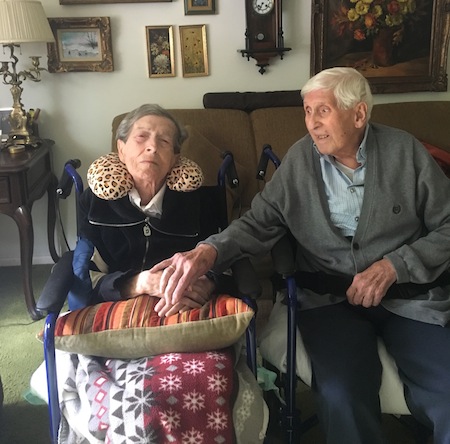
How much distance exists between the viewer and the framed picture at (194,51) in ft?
8.84

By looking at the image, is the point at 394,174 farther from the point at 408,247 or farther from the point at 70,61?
the point at 70,61

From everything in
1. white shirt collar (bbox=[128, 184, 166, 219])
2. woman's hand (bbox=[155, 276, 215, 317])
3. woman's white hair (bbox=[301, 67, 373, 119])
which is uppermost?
woman's white hair (bbox=[301, 67, 373, 119])

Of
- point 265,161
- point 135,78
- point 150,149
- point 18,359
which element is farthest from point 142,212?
point 135,78

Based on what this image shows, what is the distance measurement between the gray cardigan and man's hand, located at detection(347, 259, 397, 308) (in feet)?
0.09

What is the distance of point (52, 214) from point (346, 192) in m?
1.75

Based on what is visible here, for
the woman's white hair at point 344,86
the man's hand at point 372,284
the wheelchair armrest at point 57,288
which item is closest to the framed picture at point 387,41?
the woman's white hair at point 344,86

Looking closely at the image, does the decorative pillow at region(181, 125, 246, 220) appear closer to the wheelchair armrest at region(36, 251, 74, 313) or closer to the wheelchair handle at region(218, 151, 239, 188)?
the wheelchair handle at region(218, 151, 239, 188)

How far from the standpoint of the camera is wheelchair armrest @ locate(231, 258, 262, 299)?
1431 mm

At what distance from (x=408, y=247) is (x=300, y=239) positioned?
1.03 feet

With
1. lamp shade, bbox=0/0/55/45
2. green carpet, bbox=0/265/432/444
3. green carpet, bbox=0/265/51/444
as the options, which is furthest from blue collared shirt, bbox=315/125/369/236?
lamp shade, bbox=0/0/55/45

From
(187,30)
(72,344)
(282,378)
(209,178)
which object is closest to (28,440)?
(72,344)

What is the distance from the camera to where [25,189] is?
2264 millimetres

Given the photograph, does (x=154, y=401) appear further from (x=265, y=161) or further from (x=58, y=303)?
(x=265, y=161)

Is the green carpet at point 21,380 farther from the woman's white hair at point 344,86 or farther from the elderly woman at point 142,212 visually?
the woman's white hair at point 344,86
